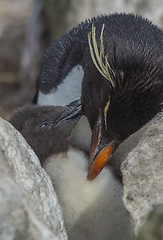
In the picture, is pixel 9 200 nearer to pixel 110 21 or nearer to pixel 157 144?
pixel 157 144

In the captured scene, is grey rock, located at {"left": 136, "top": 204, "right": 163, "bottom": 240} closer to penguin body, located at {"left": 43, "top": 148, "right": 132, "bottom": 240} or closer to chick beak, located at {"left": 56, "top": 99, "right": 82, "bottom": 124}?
penguin body, located at {"left": 43, "top": 148, "right": 132, "bottom": 240}

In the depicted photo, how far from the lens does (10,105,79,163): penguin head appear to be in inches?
110

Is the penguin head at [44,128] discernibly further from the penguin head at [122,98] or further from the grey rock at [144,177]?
the grey rock at [144,177]

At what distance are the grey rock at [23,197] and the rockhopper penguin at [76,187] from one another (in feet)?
0.95

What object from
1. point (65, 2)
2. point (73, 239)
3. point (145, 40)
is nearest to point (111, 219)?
point (73, 239)

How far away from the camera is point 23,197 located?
5.91 feet

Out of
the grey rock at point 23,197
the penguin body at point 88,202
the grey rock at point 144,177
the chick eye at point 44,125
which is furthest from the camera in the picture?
the chick eye at point 44,125


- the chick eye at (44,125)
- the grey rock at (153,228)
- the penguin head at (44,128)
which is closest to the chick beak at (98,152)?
the penguin head at (44,128)

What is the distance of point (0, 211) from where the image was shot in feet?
5.55

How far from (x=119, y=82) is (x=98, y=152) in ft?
1.34

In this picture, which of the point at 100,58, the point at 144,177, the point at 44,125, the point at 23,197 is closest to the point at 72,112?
the point at 44,125

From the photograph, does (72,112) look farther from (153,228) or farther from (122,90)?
(153,228)

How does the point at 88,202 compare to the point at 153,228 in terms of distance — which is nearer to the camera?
the point at 153,228

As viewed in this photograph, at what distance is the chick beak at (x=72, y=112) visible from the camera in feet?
9.65
